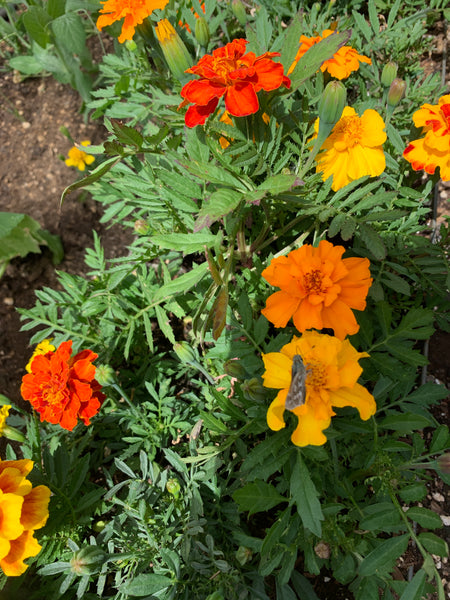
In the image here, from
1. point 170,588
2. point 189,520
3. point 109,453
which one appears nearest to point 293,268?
point 189,520

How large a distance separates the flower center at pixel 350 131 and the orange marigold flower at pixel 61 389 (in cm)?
80

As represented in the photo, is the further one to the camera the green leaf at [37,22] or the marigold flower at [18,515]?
the green leaf at [37,22]

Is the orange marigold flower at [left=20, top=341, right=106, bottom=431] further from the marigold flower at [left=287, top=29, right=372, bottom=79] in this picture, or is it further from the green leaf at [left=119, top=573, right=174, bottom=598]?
the marigold flower at [left=287, top=29, right=372, bottom=79]

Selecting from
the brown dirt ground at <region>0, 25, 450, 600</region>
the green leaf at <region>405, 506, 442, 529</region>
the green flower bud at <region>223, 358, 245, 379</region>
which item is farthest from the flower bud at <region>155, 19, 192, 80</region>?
the green leaf at <region>405, 506, 442, 529</region>

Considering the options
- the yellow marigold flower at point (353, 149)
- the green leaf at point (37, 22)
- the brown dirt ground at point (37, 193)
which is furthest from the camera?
the brown dirt ground at point (37, 193)

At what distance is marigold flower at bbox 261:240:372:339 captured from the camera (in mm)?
858

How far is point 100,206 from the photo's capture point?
196cm

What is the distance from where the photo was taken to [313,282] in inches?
33.8

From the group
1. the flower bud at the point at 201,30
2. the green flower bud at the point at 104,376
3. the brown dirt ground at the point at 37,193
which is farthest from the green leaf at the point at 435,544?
the flower bud at the point at 201,30

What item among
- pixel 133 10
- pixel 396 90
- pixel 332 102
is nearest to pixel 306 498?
pixel 332 102

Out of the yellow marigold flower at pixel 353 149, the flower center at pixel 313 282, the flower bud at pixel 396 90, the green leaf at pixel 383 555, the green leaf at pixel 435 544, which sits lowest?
the green leaf at pixel 435 544

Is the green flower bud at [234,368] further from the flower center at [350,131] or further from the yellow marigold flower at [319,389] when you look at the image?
the flower center at [350,131]

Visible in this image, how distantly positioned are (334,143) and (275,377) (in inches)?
24.3

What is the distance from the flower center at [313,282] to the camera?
2.81 feet
